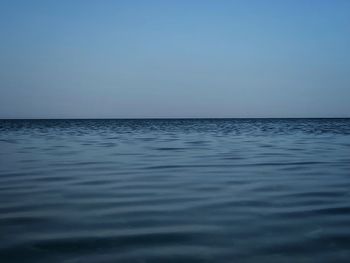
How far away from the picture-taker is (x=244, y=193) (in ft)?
26.9

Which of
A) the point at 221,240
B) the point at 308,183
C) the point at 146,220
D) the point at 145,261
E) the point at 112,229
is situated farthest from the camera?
the point at 308,183

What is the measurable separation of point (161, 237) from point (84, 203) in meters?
2.59

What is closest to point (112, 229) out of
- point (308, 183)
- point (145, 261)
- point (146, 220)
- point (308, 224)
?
point (146, 220)

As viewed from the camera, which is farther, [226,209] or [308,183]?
[308,183]

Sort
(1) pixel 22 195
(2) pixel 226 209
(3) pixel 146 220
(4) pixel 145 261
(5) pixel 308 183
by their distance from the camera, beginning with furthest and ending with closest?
(5) pixel 308 183 < (1) pixel 22 195 < (2) pixel 226 209 < (3) pixel 146 220 < (4) pixel 145 261

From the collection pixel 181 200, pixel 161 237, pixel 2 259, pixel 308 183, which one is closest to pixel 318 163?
pixel 308 183

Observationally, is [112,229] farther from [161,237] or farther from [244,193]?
[244,193]

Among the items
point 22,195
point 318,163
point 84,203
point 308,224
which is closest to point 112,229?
point 84,203

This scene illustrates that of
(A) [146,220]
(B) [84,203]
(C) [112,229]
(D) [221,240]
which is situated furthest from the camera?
(B) [84,203]

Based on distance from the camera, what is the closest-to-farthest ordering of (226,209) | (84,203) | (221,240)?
(221,240)
(226,209)
(84,203)

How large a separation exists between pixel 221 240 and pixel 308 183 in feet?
16.7

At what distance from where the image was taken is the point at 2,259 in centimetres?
434

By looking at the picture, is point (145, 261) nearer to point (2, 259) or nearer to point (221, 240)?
point (221, 240)

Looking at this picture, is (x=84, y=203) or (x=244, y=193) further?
(x=244, y=193)
